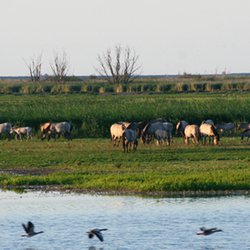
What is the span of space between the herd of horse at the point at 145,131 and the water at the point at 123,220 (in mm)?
10825

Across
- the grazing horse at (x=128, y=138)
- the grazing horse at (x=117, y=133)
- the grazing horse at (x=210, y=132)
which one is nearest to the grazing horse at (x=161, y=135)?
the grazing horse at (x=117, y=133)

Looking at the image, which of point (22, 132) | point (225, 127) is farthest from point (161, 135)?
point (22, 132)

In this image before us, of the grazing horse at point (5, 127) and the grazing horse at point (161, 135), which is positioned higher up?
the grazing horse at point (5, 127)

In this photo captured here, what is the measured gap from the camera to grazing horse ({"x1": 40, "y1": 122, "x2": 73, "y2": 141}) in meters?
39.4

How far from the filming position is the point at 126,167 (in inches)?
1133

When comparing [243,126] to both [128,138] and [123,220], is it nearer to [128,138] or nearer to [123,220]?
[128,138]

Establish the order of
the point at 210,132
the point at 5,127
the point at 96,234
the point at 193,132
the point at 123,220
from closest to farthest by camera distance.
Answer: the point at 96,234
the point at 123,220
the point at 193,132
the point at 210,132
the point at 5,127

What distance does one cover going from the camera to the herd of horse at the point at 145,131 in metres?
35.4

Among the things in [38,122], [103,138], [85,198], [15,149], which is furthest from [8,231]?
[38,122]

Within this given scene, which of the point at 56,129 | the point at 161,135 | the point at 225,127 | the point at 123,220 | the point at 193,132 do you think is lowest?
the point at 123,220

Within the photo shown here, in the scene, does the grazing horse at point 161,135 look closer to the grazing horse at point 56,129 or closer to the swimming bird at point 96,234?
the grazing horse at point 56,129

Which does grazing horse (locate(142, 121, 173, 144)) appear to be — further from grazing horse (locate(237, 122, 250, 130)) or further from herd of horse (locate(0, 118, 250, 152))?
grazing horse (locate(237, 122, 250, 130))

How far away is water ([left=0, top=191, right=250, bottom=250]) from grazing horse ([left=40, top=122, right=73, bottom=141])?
586 inches

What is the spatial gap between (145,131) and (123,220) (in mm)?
16387
